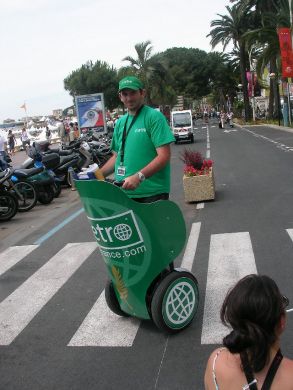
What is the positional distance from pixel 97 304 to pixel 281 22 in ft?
119

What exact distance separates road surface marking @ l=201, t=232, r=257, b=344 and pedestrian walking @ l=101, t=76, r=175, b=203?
1.11 m

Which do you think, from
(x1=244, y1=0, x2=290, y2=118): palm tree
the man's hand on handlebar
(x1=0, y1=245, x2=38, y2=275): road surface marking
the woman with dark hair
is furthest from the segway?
(x1=244, y1=0, x2=290, y2=118): palm tree

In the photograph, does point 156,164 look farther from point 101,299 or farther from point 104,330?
point 101,299

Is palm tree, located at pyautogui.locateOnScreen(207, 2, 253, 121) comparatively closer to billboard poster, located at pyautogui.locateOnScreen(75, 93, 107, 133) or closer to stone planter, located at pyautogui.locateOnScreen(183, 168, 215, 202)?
billboard poster, located at pyautogui.locateOnScreen(75, 93, 107, 133)

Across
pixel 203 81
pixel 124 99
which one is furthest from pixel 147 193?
pixel 203 81

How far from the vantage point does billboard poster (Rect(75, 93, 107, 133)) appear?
82.9 feet

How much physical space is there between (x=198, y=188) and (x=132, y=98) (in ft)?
19.3

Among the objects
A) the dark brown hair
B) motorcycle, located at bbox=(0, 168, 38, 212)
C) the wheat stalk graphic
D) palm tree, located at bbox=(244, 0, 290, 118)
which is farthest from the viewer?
palm tree, located at bbox=(244, 0, 290, 118)

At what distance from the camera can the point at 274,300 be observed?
1.83 m

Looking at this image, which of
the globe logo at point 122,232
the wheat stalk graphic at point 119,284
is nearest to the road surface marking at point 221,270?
the wheat stalk graphic at point 119,284

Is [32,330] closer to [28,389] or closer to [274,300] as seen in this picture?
[28,389]

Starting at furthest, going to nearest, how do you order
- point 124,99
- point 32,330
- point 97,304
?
point 97,304
point 32,330
point 124,99

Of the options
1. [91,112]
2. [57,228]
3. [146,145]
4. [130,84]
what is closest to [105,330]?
[146,145]

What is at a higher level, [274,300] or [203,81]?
[203,81]
